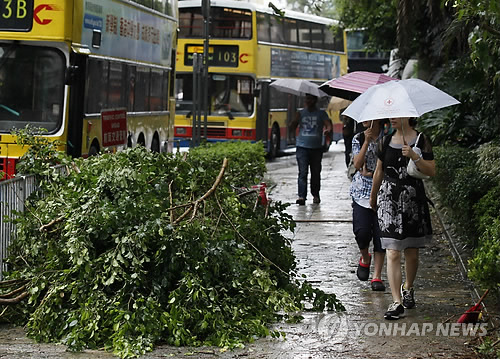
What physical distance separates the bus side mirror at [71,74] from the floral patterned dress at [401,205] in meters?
7.15

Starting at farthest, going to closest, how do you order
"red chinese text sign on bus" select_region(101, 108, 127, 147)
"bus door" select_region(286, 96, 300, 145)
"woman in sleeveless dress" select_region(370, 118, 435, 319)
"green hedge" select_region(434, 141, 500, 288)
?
"bus door" select_region(286, 96, 300, 145) → "red chinese text sign on bus" select_region(101, 108, 127, 147) → "woman in sleeveless dress" select_region(370, 118, 435, 319) → "green hedge" select_region(434, 141, 500, 288)

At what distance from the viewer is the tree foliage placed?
717cm

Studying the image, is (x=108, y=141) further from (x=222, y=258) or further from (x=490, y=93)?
(x=222, y=258)

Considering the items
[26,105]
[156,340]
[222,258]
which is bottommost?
[156,340]

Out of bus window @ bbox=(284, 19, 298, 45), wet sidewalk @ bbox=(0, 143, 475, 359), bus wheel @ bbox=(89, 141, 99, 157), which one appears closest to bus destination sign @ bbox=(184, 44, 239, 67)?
bus window @ bbox=(284, 19, 298, 45)

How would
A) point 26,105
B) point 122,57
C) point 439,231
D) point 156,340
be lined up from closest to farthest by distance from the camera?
point 156,340 < point 439,231 < point 26,105 < point 122,57

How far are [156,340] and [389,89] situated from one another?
289 centimetres

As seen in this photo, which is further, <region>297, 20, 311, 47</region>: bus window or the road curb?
<region>297, 20, 311, 47</region>: bus window

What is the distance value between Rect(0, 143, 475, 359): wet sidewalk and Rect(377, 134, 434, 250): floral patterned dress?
0.58 metres

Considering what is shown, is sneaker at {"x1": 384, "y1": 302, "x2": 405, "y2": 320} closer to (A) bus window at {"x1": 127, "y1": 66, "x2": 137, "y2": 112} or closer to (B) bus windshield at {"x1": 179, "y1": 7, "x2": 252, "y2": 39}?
(A) bus window at {"x1": 127, "y1": 66, "x2": 137, "y2": 112}

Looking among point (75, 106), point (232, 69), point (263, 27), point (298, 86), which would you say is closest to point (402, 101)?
point (75, 106)

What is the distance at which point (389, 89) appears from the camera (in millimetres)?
8531

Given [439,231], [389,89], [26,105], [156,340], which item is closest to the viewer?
[156,340]

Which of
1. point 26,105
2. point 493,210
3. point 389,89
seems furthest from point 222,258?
point 26,105
